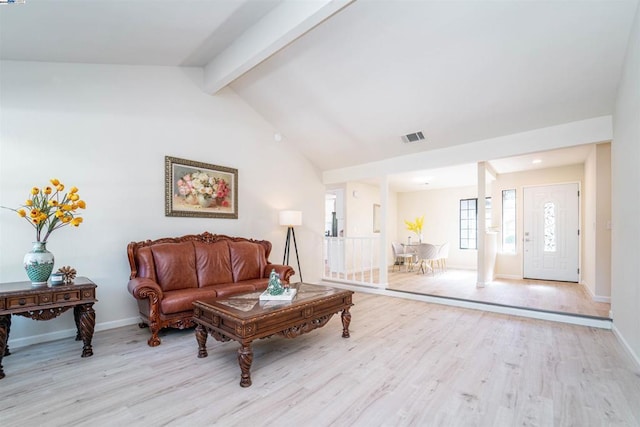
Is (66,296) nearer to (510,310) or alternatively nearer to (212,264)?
(212,264)

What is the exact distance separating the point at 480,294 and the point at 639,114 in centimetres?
336

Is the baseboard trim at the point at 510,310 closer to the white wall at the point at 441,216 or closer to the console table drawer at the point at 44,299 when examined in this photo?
the white wall at the point at 441,216

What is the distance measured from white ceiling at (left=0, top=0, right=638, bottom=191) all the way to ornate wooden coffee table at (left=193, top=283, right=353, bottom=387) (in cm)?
267

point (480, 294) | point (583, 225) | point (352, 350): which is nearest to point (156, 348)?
point (352, 350)

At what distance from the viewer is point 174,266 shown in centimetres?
362

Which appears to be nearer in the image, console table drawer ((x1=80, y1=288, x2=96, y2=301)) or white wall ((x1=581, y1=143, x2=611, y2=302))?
console table drawer ((x1=80, y1=288, x2=96, y2=301))

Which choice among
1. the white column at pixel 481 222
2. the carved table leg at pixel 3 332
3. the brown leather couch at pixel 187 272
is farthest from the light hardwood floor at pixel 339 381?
the white column at pixel 481 222

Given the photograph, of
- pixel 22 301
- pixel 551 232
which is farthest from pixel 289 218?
pixel 551 232

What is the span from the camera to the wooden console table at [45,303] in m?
2.39

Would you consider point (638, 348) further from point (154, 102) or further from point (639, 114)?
point (154, 102)

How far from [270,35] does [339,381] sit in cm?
335

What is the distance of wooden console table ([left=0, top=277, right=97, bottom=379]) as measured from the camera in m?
2.39

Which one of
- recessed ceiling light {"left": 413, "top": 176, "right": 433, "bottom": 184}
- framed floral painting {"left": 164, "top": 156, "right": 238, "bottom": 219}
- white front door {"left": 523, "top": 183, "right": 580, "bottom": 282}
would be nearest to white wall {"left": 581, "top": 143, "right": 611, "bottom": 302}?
white front door {"left": 523, "top": 183, "right": 580, "bottom": 282}

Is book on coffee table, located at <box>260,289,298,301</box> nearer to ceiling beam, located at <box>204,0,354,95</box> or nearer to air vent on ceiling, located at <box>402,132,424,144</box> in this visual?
ceiling beam, located at <box>204,0,354,95</box>
